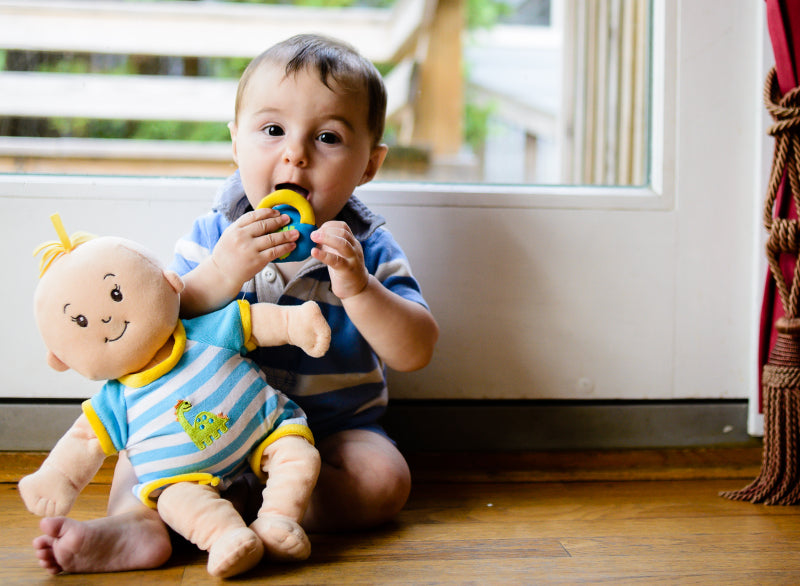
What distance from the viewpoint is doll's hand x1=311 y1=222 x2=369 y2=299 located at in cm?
70

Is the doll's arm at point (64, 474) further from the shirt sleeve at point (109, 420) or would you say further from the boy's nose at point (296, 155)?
the boy's nose at point (296, 155)

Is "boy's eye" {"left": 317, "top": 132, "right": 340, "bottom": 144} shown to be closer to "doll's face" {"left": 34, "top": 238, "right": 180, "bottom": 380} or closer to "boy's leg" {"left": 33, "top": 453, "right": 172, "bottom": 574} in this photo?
"doll's face" {"left": 34, "top": 238, "right": 180, "bottom": 380}

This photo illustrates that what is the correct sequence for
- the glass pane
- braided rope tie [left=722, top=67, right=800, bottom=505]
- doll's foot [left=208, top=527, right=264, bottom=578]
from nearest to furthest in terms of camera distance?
doll's foot [left=208, top=527, right=264, bottom=578] → braided rope tie [left=722, top=67, right=800, bottom=505] → the glass pane

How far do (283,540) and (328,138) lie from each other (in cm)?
42

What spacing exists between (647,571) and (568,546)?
83mm

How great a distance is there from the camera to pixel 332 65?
0.79 m

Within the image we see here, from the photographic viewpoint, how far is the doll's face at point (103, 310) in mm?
651

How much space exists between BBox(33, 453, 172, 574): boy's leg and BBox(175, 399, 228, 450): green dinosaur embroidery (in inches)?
3.3

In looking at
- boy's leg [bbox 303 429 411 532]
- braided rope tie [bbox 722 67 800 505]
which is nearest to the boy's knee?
boy's leg [bbox 303 429 411 532]

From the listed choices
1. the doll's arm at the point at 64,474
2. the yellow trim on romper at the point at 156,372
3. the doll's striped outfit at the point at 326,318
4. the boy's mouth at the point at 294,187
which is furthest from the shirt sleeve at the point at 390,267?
the doll's arm at the point at 64,474

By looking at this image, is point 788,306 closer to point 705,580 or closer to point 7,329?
point 705,580

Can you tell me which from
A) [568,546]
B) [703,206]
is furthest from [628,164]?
[568,546]

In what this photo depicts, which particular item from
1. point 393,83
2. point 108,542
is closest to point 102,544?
point 108,542

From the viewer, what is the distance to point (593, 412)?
40.8 inches
